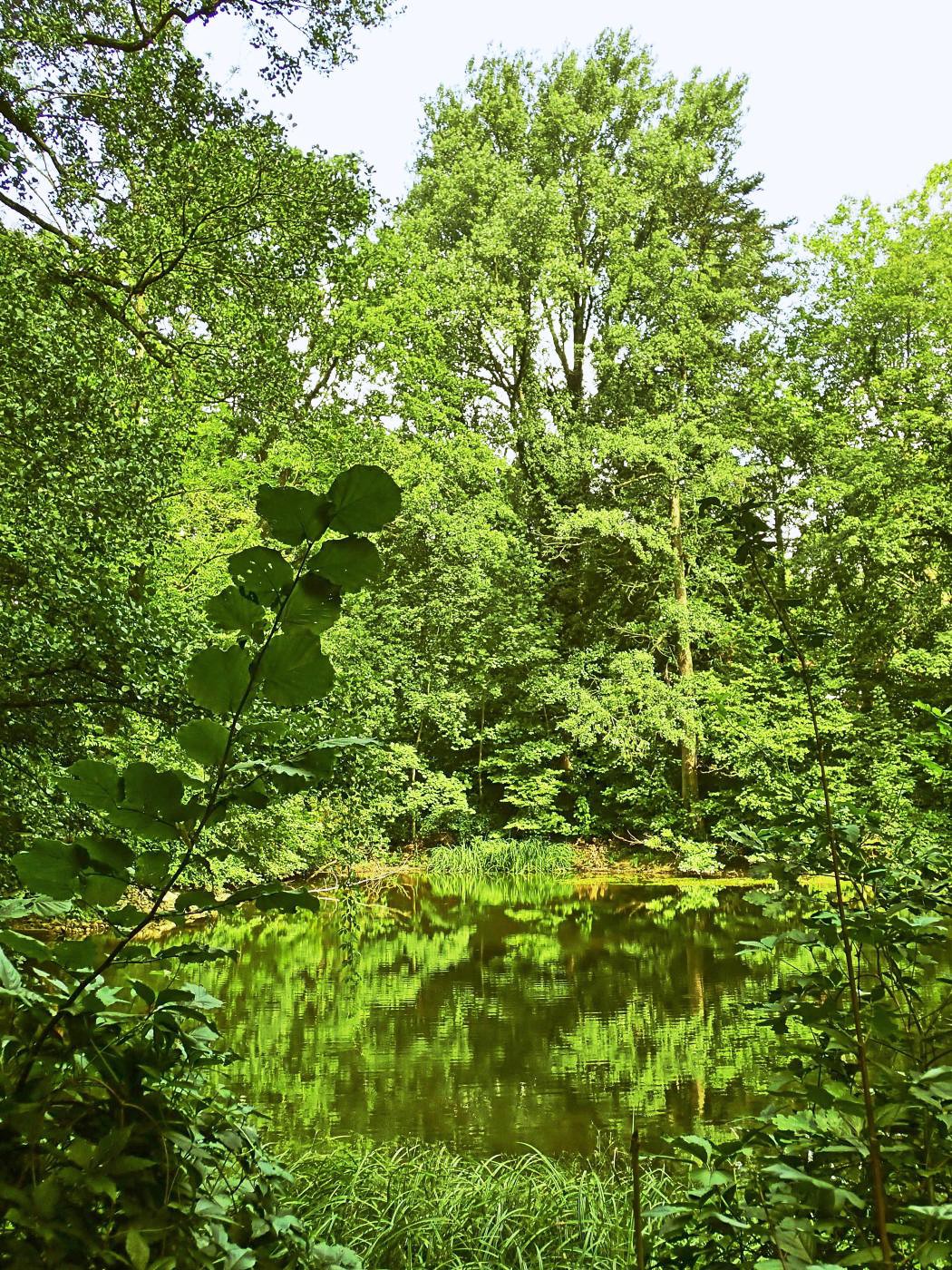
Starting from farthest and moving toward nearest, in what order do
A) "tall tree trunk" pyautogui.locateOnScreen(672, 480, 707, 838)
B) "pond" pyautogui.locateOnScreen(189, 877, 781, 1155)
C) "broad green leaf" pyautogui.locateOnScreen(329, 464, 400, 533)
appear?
"tall tree trunk" pyautogui.locateOnScreen(672, 480, 707, 838), "pond" pyautogui.locateOnScreen(189, 877, 781, 1155), "broad green leaf" pyautogui.locateOnScreen(329, 464, 400, 533)

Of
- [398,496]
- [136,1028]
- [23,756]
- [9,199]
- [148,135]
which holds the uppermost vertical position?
[148,135]

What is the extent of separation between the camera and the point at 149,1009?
2.08 feet

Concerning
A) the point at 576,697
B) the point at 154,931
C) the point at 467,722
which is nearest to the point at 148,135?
the point at 154,931

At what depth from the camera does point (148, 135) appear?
4.83 metres

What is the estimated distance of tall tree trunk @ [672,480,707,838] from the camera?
41.4 ft

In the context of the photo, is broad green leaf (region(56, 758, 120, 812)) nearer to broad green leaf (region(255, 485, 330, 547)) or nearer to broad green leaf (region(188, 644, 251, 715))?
broad green leaf (region(188, 644, 251, 715))

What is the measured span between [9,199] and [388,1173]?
4964mm

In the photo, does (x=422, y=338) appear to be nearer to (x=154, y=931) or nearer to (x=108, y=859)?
(x=154, y=931)

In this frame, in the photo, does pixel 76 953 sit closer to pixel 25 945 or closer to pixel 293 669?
pixel 25 945

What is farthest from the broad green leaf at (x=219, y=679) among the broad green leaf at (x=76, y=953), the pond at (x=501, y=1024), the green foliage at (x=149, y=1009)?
the pond at (x=501, y=1024)

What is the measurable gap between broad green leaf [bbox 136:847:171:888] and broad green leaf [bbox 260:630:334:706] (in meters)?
0.13

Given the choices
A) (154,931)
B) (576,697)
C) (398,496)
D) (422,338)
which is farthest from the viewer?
(576,697)

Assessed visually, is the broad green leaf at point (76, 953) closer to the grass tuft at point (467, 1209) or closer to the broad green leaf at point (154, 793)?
the broad green leaf at point (154, 793)

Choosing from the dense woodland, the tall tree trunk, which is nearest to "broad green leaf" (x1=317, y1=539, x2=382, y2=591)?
the dense woodland
